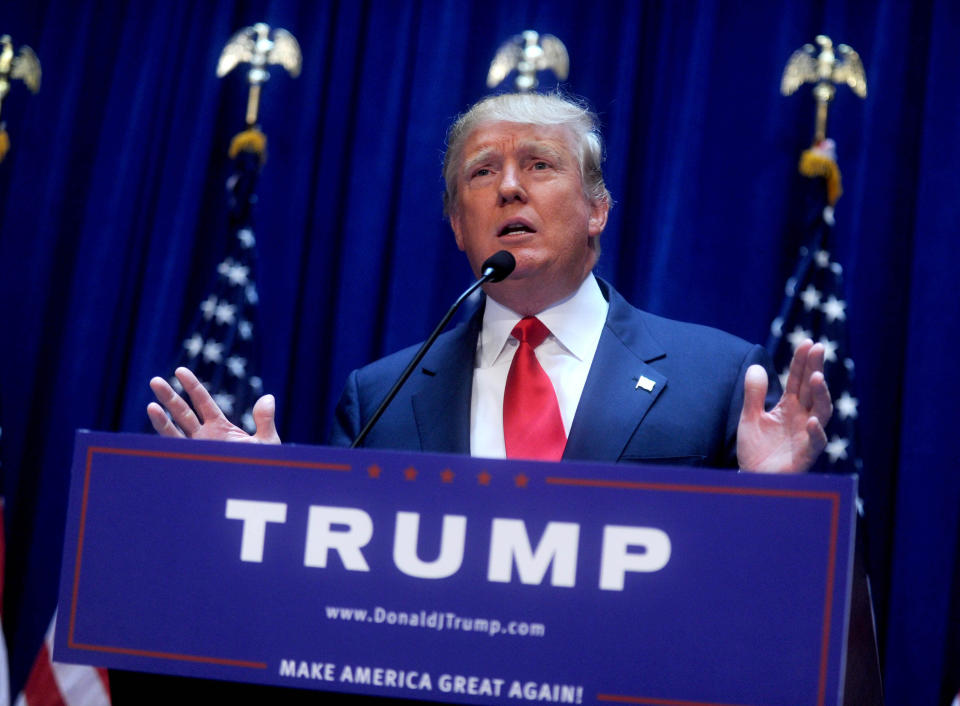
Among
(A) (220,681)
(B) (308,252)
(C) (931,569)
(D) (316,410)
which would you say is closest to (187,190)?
(B) (308,252)

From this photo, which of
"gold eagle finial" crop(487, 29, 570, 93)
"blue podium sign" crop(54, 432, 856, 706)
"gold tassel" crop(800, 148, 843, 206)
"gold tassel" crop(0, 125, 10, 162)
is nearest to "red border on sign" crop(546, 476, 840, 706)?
"blue podium sign" crop(54, 432, 856, 706)

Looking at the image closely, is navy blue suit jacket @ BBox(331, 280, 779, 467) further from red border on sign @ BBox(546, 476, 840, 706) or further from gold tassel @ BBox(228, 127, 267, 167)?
gold tassel @ BBox(228, 127, 267, 167)

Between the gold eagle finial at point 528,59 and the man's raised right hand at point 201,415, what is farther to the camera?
the gold eagle finial at point 528,59

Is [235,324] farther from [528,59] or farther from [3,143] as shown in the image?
[528,59]

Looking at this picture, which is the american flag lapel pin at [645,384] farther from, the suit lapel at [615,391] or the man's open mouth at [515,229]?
the man's open mouth at [515,229]

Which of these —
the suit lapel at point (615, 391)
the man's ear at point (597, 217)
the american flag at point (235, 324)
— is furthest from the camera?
the american flag at point (235, 324)

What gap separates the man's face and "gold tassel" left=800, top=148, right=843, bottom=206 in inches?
37.4

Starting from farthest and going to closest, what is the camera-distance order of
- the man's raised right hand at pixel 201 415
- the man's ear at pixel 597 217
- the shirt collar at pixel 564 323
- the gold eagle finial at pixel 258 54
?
1. the gold eagle finial at pixel 258 54
2. the man's ear at pixel 597 217
3. the shirt collar at pixel 564 323
4. the man's raised right hand at pixel 201 415

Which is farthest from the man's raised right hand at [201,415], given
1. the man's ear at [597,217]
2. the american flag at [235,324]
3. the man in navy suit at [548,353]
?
the american flag at [235,324]

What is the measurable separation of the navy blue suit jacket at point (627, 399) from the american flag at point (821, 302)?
931 mm

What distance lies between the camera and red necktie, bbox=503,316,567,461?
6.40 feet

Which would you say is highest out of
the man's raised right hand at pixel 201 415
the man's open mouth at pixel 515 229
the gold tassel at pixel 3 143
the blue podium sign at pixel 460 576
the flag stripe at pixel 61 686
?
the gold tassel at pixel 3 143

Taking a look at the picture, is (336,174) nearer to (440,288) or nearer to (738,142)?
(440,288)

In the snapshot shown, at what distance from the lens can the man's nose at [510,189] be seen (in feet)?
7.39
